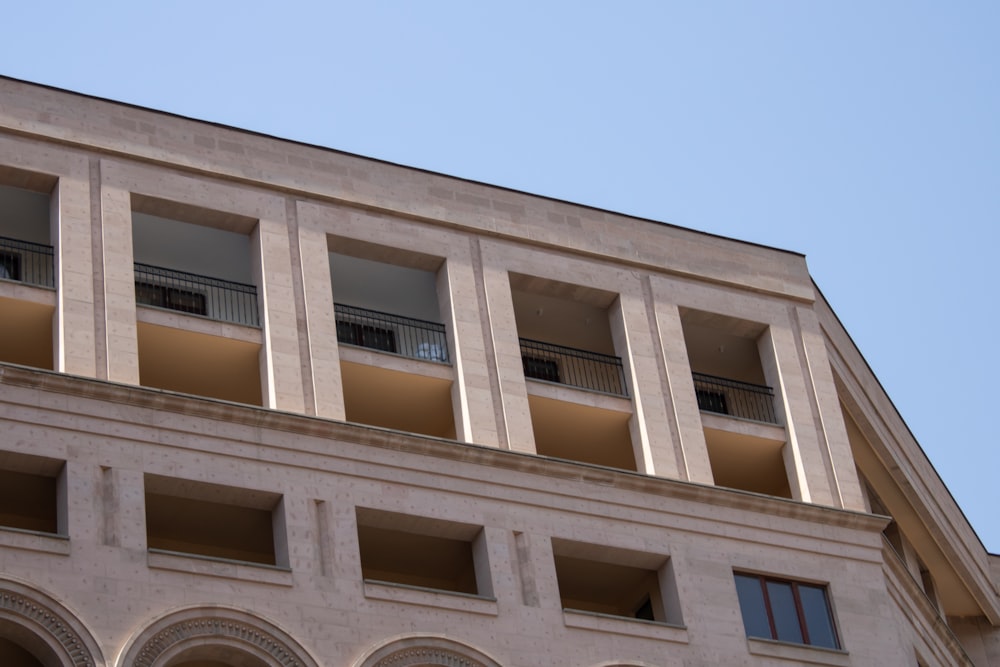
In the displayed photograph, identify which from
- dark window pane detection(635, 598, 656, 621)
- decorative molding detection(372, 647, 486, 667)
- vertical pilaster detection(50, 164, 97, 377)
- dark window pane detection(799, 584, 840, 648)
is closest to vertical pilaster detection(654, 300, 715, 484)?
dark window pane detection(635, 598, 656, 621)

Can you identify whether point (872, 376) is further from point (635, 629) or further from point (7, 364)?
point (7, 364)

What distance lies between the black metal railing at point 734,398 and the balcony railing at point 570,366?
207 centimetres

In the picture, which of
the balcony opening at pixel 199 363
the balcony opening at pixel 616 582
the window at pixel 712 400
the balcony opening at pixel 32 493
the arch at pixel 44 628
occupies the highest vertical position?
the window at pixel 712 400

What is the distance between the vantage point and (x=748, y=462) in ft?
146

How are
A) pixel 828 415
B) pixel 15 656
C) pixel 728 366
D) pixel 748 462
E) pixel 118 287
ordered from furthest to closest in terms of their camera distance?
pixel 728 366
pixel 828 415
pixel 748 462
pixel 118 287
pixel 15 656

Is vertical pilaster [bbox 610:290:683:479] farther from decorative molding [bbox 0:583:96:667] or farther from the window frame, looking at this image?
decorative molding [bbox 0:583:96:667]

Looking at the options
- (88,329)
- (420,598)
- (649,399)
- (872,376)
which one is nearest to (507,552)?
(420,598)

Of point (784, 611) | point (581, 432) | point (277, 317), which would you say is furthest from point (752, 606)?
point (277, 317)

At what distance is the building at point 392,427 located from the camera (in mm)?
35188

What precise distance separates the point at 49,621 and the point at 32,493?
376 centimetres

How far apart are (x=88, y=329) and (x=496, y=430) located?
8138mm

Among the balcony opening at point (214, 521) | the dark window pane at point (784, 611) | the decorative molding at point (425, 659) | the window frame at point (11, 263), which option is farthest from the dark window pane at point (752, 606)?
the window frame at point (11, 263)

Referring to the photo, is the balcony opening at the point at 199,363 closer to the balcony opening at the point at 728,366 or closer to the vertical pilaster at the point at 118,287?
the vertical pilaster at the point at 118,287

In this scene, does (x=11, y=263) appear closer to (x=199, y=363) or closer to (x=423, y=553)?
(x=199, y=363)
